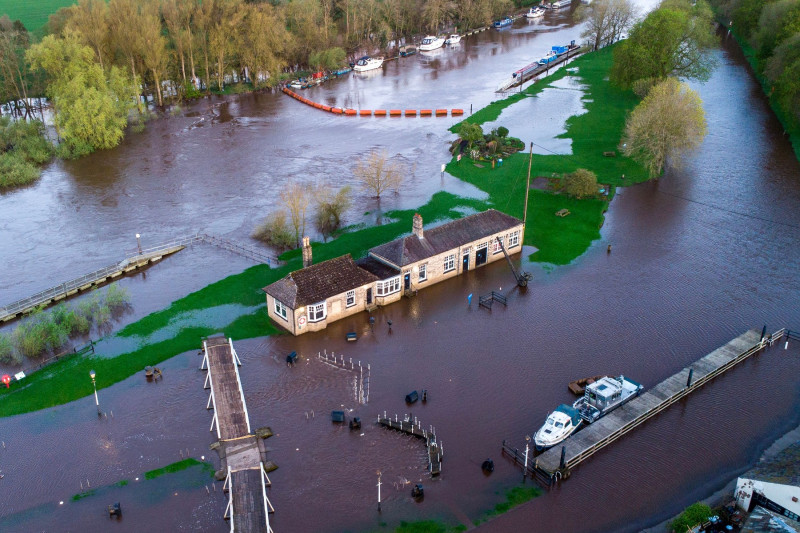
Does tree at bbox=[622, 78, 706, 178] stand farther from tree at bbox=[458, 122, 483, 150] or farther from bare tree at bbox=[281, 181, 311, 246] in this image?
bare tree at bbox=[281, 181, 311, 246]

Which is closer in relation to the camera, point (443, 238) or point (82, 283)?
point (82, 283)

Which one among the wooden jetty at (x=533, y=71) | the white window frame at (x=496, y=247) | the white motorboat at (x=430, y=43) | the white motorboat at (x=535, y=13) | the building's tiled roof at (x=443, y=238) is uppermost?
the white motorboat at (x=535, y=13)

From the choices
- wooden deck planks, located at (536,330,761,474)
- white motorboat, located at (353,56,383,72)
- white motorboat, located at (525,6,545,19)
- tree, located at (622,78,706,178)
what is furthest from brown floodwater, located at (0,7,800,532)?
white motorboat, located at (525,6,545,19)

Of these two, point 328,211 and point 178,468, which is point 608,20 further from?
point 178,468

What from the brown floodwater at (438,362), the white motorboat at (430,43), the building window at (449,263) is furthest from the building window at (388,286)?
the white motorboat at (430,43)

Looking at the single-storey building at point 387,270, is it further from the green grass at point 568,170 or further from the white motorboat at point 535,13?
the white motorboat at point 535,13

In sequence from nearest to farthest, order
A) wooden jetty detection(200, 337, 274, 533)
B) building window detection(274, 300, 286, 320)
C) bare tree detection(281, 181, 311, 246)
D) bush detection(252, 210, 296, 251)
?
wooden jetty detection(200, 337, 274, 533) → building window detection(274, 300, 286, 320) → bush detection(252, 210, 296, 251) → bare tree detection(281, 181, 311, 246)

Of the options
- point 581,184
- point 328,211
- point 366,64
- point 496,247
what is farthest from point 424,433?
point 366,64
